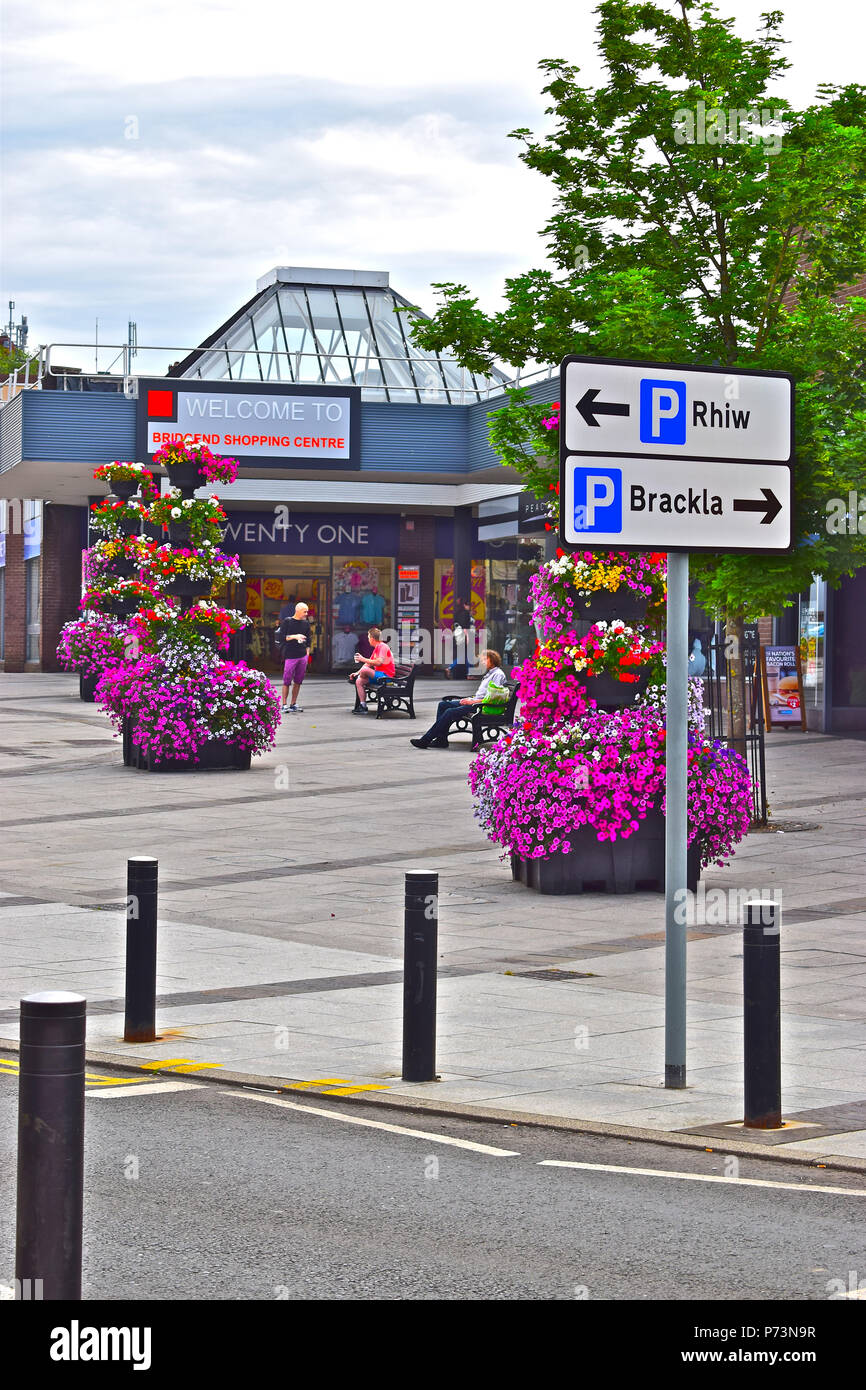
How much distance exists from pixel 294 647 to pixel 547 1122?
21342 millimetres

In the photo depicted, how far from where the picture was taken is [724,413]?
749 cm

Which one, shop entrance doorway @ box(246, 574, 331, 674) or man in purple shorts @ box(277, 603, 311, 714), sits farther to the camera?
shop entrance doorway @ box(246, 574, 331, 674)

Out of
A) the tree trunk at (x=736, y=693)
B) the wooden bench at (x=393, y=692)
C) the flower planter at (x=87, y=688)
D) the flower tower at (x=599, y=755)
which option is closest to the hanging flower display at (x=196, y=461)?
the wooden bench at (x=393, y=692)

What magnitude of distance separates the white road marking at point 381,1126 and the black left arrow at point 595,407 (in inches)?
112

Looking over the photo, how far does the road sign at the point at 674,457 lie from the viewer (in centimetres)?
719

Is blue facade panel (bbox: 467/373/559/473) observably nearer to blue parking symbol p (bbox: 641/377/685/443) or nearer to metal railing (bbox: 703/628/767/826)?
metal railing (bbox: 703/628/767/826)

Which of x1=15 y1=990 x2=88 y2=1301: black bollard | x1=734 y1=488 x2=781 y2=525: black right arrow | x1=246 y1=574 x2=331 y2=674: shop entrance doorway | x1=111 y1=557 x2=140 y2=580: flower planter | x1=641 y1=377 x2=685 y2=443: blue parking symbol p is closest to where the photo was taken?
x1=15 y1=990 x2=88 y2=1301: black bollard

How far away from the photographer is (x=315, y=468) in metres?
35.8

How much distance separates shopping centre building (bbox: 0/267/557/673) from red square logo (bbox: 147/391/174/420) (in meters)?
0.03

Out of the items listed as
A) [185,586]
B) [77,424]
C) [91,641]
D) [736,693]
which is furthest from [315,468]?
[736,693]

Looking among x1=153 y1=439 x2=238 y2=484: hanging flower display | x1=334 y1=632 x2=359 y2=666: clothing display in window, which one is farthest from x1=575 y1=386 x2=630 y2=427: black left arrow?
x1=334 y1=632 x2=359 y2=666: clothing display in window

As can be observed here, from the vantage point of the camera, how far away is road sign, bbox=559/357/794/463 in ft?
23.6

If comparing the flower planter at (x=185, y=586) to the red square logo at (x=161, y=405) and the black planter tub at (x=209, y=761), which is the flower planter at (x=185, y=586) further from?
the red square logo at (x=161, y=405)
